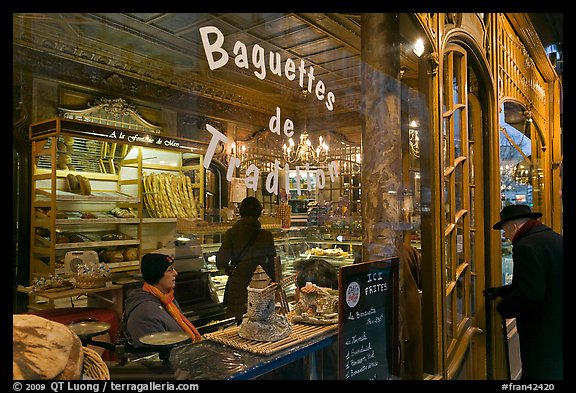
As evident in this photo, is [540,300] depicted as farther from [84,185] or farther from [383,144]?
[84,185]

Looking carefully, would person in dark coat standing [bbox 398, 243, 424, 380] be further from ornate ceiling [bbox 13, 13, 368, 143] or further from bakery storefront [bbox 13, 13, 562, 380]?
ornate ceiling [bbox 13, 13, 368, 143]

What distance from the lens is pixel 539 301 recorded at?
2473mm

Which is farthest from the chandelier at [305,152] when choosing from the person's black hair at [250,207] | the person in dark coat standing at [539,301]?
the person in dark coat standing at [539,301]

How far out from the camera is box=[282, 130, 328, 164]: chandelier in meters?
2.70

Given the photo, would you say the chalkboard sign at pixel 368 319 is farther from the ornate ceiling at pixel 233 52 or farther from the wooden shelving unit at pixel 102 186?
the wooden shelving unit at pixel 102 186

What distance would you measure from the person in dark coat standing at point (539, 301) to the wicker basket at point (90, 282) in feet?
8.49

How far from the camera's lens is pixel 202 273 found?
9.25ft

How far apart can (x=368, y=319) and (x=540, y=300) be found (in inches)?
45.1

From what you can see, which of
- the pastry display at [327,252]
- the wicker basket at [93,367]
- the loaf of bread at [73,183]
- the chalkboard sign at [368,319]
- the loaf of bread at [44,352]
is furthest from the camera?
the pastry display at [327,252]

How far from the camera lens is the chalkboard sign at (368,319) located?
78.5 inches

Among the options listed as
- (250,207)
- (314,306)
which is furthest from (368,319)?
(250,207)

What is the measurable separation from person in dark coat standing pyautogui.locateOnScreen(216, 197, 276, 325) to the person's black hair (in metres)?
0.04
